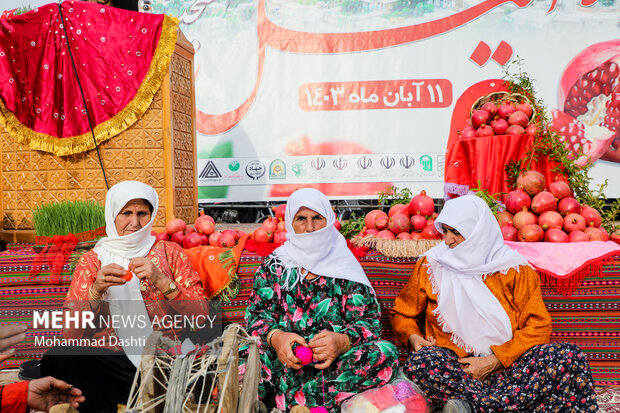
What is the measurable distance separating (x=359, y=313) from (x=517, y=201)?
1.47m

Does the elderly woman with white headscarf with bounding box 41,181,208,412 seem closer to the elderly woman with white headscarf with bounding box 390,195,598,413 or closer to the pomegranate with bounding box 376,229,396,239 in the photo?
the elderly woman with white headscarf with bounding box 390,195,598,413

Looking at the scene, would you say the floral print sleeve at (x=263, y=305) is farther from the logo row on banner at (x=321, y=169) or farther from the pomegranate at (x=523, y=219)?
the logo row on banner at (x=321, y=169)

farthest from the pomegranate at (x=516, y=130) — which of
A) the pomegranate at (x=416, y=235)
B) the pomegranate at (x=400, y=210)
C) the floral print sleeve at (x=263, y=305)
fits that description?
the floral print sleeve at (x=263, y=305)

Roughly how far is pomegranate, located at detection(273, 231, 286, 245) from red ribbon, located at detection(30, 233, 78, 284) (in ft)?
3.84

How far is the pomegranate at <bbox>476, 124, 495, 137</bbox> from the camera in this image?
3.42 meters

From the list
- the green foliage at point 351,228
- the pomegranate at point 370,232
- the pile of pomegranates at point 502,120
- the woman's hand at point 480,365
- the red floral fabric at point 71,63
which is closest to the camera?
the woman's hand at point 480,365

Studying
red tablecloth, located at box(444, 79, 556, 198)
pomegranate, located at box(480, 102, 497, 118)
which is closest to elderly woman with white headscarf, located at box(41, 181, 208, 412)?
red tablecloth, located at box(444, 79, 556, 198)

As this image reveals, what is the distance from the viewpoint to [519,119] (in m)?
3.38

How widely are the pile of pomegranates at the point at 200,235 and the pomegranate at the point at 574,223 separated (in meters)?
2.04

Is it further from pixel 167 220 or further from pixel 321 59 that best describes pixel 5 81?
pixel 321 59

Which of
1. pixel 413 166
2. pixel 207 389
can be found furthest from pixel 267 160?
pixel 207 389

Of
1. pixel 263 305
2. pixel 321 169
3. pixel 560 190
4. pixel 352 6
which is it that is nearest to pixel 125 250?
pixel 263 305

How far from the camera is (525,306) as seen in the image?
2078mm

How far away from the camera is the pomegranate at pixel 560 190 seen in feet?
9.64
